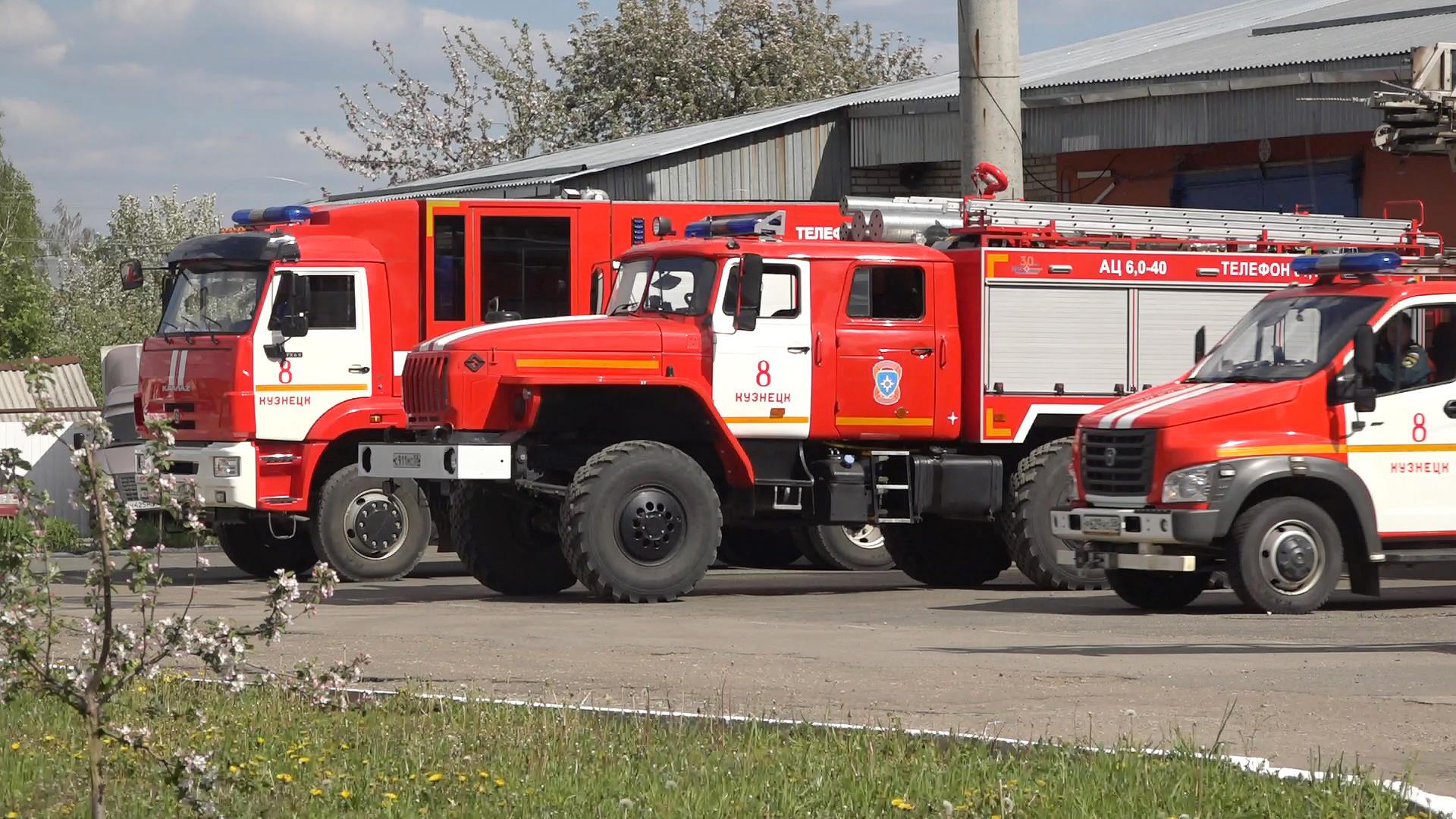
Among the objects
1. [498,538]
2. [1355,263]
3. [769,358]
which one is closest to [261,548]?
[498,538]

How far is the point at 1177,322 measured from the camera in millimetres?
17125

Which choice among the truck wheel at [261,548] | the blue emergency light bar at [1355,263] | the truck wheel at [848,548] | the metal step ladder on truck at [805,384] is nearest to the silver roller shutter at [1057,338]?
the metal step ladder on truck at [805,384]

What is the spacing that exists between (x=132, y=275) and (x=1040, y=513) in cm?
871

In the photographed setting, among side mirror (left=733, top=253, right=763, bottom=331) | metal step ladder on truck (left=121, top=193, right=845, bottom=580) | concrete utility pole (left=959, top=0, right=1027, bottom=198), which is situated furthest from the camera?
concrete utility pole (left=959, top=0, right=1027, bottom=198)

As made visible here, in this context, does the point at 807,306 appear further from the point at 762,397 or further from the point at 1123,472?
the point at 1123,472

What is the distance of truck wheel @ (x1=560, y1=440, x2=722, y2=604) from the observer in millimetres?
15078

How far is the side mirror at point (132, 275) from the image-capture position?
1947 cm

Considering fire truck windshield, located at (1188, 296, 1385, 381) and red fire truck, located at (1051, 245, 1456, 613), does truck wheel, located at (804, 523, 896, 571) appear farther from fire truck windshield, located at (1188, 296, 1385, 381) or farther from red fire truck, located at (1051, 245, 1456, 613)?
fire truck windshield, located at (1188, 296, 1385, 381)

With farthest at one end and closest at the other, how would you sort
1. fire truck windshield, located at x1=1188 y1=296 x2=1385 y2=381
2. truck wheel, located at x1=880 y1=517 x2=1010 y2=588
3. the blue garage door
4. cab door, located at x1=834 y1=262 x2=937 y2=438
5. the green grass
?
the blue garage door, truck wheel, located at x1=880 y1=517 x2=1010 y2=588, cab door, located at x1=834 y1=262 x2=937 y2=438, fire truck windshield, located at x1=1188 y1=296 x2=1385 y2=381, the green grass

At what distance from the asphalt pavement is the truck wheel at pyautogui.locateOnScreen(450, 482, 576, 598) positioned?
0.25 metres

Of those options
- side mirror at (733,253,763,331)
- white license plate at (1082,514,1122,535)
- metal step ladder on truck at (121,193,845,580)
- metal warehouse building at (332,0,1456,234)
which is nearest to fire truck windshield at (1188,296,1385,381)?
white license plate at (1082,514,1122,535)

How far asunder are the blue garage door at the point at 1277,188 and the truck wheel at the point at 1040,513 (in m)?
7.16

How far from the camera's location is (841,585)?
727 inches

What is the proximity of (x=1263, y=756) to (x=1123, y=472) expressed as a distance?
6.66 meters
